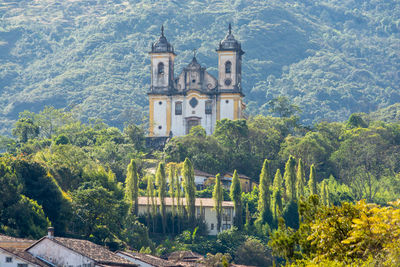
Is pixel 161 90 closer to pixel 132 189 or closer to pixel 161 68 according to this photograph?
pixel 161 68

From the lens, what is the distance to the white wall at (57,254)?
50.9 meters

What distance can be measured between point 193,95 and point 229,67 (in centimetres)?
438

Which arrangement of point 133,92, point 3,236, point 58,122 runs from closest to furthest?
1. point 3,236
2. point 58,122
3. point 133,92

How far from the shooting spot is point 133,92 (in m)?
199

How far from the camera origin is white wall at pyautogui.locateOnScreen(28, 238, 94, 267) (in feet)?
167

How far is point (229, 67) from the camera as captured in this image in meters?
105

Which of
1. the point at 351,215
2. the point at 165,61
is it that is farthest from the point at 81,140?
the point at 351,215

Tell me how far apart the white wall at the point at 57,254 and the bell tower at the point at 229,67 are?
5398cm

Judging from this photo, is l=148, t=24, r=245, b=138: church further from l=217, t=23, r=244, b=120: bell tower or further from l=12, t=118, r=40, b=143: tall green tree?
l=12, t=118, r=40, b=143: tall green tree

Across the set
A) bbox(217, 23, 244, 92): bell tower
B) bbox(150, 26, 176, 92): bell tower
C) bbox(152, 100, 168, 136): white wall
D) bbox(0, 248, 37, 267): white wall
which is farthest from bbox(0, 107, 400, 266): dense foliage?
bbox(0, 248, 37, 267): white wall

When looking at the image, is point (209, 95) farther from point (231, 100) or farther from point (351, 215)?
point (351, 215)

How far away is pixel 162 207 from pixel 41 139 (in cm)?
2463

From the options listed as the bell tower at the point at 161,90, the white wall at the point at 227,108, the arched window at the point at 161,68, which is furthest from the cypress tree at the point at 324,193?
the arched window at the point at 161,68

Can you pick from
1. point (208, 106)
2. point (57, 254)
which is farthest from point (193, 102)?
point (57, 254)
